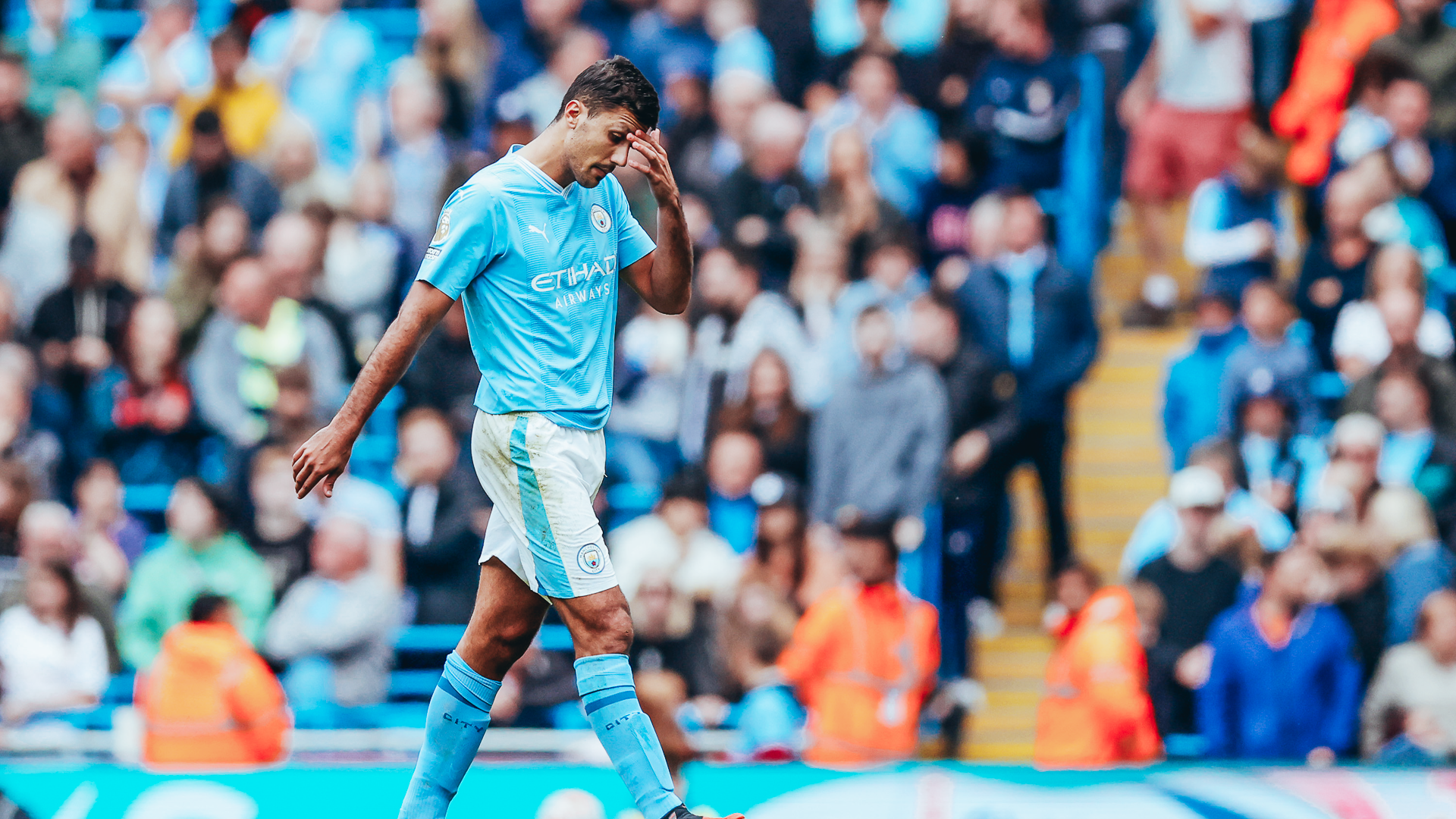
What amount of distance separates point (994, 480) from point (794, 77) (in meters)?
3.56

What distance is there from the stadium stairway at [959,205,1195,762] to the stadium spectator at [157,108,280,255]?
210 inches

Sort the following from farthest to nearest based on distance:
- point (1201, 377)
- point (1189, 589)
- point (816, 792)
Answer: point (1201, 377) → point (1189, 589) → point (816, 792)

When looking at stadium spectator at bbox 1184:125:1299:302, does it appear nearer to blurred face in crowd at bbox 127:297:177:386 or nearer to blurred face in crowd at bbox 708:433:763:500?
blurred face in crowd at bbox 708:433:763:500

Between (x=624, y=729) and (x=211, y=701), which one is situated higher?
(x=624, y=729)

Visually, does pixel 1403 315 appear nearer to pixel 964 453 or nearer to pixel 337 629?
pixel 964 453

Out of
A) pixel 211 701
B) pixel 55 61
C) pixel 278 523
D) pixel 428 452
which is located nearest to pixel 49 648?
pixel 278 523

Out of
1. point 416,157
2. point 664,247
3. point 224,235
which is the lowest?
point 664,247

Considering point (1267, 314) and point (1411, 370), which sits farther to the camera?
point (1267, 314)

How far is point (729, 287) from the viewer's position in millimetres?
9844

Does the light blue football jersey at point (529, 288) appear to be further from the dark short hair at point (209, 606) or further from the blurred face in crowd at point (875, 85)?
the blurred face in crowd at point (875, 85)

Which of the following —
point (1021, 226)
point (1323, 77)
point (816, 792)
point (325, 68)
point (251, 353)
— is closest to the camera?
point (816, 792)

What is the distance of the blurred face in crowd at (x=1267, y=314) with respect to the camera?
9477 millimetres

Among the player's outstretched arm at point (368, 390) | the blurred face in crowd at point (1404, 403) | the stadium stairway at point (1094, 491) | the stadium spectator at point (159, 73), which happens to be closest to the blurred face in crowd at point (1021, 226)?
the stadium stairway at point (1094, 491)

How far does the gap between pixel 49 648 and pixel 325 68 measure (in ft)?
15.9
